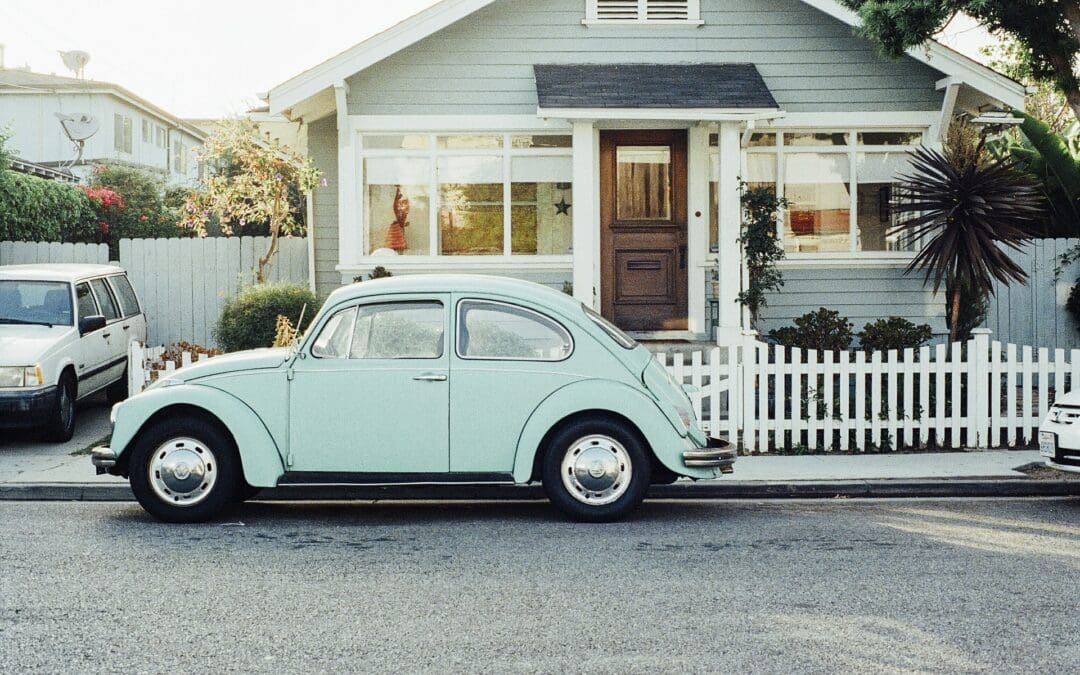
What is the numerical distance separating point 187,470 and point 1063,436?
252 inches

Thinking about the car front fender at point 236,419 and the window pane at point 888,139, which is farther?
the window pane at point 888,139

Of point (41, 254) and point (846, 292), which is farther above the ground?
point (41, 254)

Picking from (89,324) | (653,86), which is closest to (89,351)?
(89,324)

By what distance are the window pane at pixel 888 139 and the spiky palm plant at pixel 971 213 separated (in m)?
1.41

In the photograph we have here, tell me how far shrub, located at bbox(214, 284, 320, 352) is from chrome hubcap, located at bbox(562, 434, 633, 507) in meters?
6.89

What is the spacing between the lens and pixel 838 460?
11.2 m

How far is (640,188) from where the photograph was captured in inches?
628

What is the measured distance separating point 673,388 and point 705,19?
843 cm

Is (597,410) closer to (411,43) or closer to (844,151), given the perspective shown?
(411,43)

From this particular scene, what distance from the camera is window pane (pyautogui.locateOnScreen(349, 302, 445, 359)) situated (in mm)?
8586

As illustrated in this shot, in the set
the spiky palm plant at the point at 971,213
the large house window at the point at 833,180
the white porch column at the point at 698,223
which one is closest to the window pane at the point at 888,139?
the large house window at the point at 833,180

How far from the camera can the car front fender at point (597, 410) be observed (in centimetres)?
842

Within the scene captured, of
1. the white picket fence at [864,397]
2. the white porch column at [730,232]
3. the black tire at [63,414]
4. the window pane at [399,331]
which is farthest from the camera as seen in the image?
the white porch column at [730,232]

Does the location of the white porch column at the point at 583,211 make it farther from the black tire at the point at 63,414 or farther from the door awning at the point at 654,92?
the black tire at the point at 63,414
